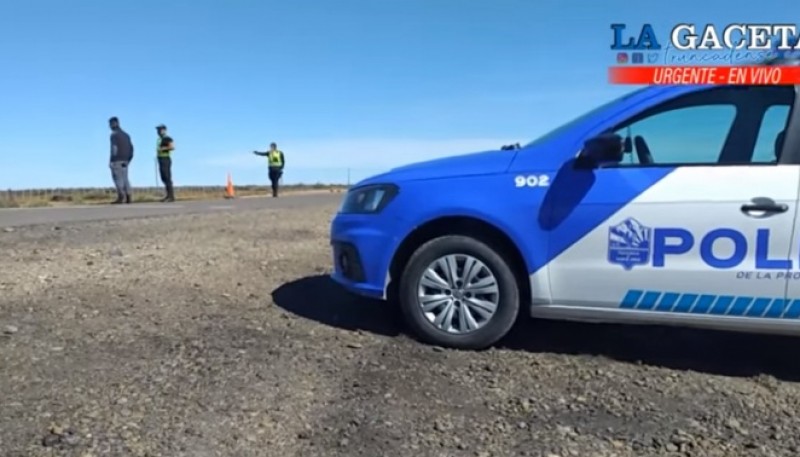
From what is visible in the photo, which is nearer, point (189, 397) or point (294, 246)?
point (189, 397)

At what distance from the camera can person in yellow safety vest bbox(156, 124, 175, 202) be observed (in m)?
18.3

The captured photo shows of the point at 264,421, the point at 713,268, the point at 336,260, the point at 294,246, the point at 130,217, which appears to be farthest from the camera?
the point at 130,217

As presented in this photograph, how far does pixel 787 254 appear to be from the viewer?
4.05 meters

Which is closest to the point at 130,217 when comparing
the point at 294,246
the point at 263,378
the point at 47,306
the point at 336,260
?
the point at 294,246

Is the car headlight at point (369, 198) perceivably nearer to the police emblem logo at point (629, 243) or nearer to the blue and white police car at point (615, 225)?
the blue and white police car at point (615, 225)

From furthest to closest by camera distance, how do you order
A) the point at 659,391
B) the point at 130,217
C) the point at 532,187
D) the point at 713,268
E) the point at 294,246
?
the point at 130,217 < the point at 294,246 < the point at 532,187 < the point at 713,268 < the point at 659,391

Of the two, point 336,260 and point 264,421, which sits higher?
point 336,260

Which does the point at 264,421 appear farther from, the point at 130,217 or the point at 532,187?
the point at 130,217

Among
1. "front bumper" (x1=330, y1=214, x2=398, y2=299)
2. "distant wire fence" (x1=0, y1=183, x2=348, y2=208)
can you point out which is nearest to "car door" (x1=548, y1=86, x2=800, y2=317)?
Result: "front bumper" (x1=330, y1=214, x2=398, y2=299)

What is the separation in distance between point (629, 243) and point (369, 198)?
173 cm

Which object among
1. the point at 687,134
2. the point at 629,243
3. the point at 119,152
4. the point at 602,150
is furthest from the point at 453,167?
the point at 119,152

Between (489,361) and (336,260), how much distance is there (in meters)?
1.43

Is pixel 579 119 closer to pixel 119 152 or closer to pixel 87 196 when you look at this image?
pixel 119 152

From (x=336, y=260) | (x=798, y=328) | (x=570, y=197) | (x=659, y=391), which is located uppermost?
(x=570, y=197)
